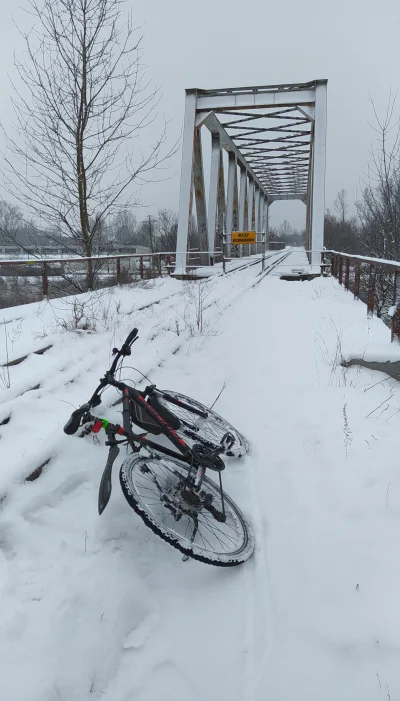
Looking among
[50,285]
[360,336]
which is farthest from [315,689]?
[50,285]

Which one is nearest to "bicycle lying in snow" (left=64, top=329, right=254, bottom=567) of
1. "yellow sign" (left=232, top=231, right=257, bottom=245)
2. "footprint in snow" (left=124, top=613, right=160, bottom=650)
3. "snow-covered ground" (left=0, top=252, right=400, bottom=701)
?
"snow-covered ground" (left=0, top=252, right=400, bottom=701)

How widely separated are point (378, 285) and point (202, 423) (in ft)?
20.9

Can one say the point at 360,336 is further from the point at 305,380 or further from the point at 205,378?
the point at 205,378

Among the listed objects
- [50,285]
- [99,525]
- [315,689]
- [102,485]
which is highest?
[50,285]

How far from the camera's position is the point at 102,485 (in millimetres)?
2230

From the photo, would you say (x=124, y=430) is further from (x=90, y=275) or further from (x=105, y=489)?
(x=90, y=275)

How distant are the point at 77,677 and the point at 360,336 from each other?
4.99m

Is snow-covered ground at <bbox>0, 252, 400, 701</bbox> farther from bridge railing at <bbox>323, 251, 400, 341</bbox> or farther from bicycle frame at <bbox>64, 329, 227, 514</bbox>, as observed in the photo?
bridge railing at <bbox>323, 251, 400, 341</bbox>

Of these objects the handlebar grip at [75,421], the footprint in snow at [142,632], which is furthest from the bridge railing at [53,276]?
the footprint in snow at [142,632]

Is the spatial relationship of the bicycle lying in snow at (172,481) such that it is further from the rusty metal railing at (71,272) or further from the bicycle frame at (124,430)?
the rusty metal railing at (71,272)

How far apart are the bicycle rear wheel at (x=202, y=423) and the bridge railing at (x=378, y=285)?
2479 millimetres

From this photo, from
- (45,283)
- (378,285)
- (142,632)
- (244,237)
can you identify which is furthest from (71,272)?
(244,237)

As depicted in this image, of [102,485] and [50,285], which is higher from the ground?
[50,285]

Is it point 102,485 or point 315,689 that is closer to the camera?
point 315,689
